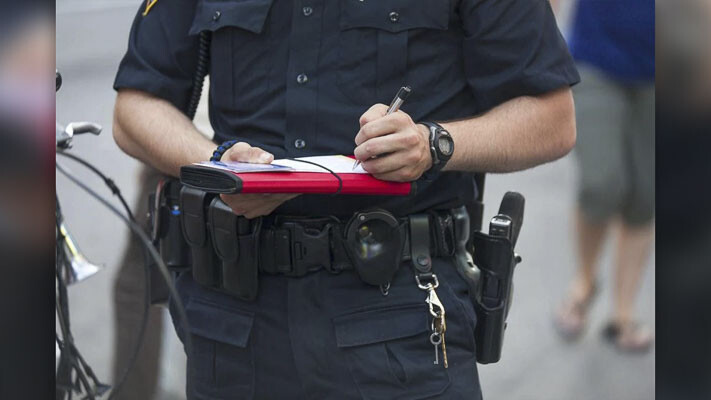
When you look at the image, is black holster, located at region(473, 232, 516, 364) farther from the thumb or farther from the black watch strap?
the thumb

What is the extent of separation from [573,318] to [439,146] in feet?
8.98

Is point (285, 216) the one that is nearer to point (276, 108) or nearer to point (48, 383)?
point (276, 108)

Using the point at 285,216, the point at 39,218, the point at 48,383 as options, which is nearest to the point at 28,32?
the point at 39,218

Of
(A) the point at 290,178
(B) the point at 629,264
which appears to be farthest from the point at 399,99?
(B) the point at 629,264

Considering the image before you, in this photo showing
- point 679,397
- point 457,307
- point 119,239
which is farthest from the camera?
point 119,239

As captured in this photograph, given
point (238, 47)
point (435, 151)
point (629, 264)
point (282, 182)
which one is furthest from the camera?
point (629, 264)

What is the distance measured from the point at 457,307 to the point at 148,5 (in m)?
0.85

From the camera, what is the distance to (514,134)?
1.76 m

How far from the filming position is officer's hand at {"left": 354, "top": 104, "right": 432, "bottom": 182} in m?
1.53

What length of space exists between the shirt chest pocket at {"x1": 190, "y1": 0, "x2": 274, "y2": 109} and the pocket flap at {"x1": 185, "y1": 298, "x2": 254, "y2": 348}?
14.6 inches

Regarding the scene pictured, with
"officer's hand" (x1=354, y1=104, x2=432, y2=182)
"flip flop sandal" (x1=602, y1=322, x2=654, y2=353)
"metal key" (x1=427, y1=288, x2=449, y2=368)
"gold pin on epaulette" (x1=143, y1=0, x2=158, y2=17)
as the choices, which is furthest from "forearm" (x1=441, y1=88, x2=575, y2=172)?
"flip flop sandal" (x1=602, y1=322, x2=654, y2=353)

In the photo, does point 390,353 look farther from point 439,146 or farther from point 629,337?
point 629,337

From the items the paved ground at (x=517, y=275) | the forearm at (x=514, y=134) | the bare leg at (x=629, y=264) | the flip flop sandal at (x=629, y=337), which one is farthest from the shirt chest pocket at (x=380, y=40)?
the flip flop sandal at (x=629, y=337)

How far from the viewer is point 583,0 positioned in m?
3.85
